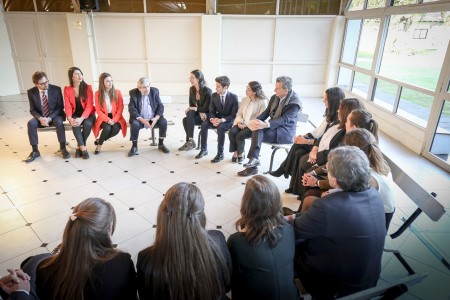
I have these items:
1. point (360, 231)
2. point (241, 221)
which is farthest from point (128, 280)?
point (360, 231)

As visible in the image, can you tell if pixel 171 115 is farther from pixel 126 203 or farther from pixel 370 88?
pixel 370 88

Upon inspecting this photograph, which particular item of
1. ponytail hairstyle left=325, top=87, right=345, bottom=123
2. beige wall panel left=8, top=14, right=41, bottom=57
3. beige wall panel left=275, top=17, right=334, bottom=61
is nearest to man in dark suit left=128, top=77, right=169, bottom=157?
ponytail hairstyle left=325, top=87, right=345, bottom=123

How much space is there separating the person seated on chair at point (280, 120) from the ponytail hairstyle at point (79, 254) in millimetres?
2935

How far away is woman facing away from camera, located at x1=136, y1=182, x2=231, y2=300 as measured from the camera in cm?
141

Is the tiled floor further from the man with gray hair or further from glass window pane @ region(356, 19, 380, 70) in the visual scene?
glass window pane @ region(356, 19, 380, 70)

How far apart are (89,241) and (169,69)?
794 cm

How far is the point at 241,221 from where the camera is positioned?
1.65 meters

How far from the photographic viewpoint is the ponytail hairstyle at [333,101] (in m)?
3.43

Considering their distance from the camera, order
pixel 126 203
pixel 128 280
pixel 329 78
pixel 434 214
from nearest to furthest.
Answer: pixel 128 280, pixel 434 214, pixel 126 203, pixel 329 78

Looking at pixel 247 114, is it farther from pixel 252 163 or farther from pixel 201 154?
pixel 201 154

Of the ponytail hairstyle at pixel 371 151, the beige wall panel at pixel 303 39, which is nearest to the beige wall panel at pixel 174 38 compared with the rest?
the beige wall panel at pixel 303 39

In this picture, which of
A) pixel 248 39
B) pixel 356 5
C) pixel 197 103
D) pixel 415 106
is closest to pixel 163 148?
pixel 197 103

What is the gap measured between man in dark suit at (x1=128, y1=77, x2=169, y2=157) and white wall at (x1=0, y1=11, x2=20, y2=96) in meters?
5.86

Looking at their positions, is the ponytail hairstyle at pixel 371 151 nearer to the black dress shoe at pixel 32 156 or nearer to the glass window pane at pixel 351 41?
the black dress shoe at pixel 32 156
